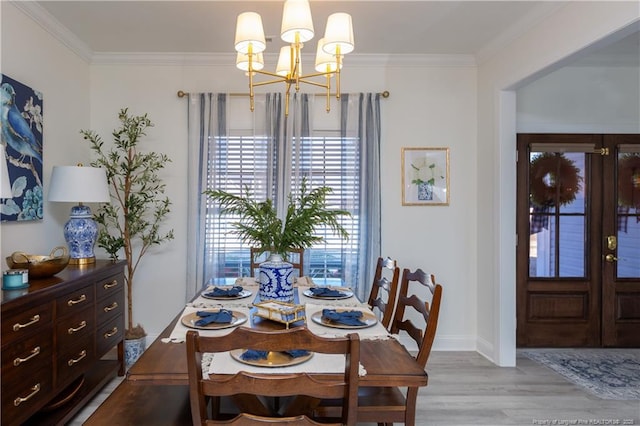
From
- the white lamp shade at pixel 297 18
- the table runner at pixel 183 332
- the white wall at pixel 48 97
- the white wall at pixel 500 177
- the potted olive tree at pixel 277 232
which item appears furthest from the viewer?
the white wall at pixel 500 177

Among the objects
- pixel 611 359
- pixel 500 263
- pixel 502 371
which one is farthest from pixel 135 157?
pixel 611 359

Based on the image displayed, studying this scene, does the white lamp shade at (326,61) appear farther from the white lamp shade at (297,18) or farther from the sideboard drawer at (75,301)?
the sideboard drawer at (75,301)

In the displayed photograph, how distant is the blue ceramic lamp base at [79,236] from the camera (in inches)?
110

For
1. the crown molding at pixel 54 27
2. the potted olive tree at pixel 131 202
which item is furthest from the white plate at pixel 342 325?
the crown molding at pixel 54 27

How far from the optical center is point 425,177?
377 cm

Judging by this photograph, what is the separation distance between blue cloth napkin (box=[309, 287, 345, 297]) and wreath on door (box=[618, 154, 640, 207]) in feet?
10.5

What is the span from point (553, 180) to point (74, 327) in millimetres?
4199

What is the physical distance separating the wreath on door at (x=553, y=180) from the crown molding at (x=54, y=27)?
4.36m

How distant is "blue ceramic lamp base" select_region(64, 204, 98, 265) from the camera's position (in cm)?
280

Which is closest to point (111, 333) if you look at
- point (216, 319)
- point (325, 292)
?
point (216, 319)

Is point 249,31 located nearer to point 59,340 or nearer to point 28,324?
point 28,324

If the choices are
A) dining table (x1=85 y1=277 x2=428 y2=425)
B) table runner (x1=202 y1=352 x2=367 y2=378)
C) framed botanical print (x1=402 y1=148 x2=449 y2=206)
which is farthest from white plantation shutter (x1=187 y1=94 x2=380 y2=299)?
table runner (x1=202 y1=352 x2=367 y2=378)

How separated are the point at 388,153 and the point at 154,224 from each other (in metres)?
2.38

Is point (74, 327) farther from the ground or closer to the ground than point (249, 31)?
closer to the ground
